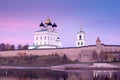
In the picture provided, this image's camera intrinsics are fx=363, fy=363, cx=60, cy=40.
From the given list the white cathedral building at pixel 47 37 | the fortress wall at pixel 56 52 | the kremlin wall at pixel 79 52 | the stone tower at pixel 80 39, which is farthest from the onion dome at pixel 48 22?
the kremlin wall at pixel 79 52

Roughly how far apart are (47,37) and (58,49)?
31.5 ft

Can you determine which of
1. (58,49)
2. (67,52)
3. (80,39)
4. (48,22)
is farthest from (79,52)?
(48,22)

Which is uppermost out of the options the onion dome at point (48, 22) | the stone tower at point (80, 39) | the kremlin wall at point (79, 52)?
the onion dome at point (48, 22)

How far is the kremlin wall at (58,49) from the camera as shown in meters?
52.1

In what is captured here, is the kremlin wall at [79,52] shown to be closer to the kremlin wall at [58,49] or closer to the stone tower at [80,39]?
the kremlin wall at [58,49]

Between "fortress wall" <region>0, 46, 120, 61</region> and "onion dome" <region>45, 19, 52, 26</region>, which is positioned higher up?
"onion dome" <region>45, 19, 52, 26</region>

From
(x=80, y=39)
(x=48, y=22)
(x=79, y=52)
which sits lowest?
(x=79, y=52)

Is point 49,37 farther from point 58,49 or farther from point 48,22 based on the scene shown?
point 58,49

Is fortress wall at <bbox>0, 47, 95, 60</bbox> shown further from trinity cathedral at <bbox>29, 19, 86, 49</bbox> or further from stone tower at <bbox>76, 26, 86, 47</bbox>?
stone tower at <bbox>76, 26, 86, 47</bbox>

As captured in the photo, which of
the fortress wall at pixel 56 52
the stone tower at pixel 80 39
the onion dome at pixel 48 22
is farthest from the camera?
the onion dome at pixel 48 22

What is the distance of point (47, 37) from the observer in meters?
66.3

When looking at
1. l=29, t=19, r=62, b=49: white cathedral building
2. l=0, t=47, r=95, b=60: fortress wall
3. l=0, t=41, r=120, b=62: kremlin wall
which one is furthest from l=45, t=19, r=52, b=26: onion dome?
l=0, t=41, r=120, b=62: kremlin wall

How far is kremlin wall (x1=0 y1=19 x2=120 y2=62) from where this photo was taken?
2052 inches

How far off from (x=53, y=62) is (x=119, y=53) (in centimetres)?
965
